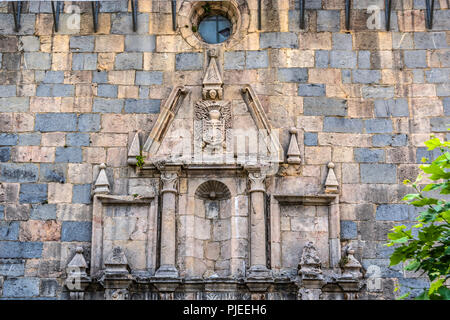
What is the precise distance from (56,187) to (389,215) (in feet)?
19.2

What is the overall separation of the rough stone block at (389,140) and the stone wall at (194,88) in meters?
0.02

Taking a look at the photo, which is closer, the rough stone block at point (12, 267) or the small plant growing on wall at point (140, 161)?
the rough stone block at point (12, 267)

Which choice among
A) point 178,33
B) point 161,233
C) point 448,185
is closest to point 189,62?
point 178,33

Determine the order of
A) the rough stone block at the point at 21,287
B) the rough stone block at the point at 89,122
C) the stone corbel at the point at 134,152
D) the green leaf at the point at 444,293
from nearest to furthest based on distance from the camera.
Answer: the green leaf at the point at 444,293 → the rough stone block at the point at 21,287 → the stone corbel at the point at 134,152 → the rough stone block at the point at 89,122

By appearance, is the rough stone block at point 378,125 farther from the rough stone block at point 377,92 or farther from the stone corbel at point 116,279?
the stone corbel at point 116,279

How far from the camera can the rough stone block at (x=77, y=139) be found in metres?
16.5

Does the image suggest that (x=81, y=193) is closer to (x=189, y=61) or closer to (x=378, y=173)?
(x=189, y=61)

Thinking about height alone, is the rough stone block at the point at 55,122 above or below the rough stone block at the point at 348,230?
above

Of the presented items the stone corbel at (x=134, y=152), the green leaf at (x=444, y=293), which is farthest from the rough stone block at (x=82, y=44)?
the green leaf at (x=444, y=293)

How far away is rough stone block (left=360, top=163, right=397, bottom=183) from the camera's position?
16.3m

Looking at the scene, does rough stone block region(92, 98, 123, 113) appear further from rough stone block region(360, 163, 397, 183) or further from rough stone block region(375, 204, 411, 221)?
rough stone block region(375, 204, 411, 221)

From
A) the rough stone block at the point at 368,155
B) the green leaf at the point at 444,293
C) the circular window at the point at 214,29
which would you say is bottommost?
the green leaf at the point at 444,293

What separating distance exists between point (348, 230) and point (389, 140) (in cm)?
185

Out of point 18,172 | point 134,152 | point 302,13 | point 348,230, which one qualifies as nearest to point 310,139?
point 348,230
